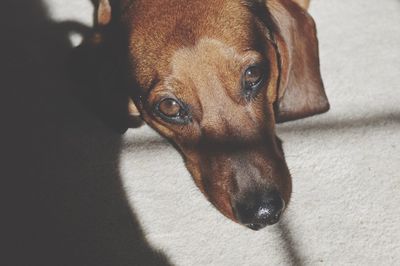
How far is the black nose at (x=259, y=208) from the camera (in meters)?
1.76

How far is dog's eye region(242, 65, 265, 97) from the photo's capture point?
181cm

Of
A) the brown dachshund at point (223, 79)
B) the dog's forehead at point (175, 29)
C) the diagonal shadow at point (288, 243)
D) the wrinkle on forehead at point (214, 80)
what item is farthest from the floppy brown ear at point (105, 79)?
the diagonal shadow at point (288, 243)

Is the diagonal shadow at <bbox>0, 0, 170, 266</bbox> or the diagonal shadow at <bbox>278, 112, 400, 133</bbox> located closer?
the diagonal shadow at <bbox>0, 0, 170, 266</bbox>

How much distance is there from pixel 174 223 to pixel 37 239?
57cm

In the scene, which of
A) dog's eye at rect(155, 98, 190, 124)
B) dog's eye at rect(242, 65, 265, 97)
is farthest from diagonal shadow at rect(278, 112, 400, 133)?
dog's eye at rect(155, 98, 190, 124)

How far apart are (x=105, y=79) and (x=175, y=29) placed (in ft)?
1.80

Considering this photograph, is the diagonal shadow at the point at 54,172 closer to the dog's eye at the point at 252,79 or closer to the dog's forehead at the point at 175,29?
the dog's forehead at the point at 175,29

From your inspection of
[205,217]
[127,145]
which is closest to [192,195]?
[205,217]

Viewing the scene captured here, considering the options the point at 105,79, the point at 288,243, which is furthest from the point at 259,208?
the point at 105,79

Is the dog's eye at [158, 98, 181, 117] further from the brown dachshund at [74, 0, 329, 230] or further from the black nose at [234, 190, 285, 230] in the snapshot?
the black nose at [234, 190, 285, 230]

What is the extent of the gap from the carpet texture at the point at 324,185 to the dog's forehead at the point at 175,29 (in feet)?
1.68

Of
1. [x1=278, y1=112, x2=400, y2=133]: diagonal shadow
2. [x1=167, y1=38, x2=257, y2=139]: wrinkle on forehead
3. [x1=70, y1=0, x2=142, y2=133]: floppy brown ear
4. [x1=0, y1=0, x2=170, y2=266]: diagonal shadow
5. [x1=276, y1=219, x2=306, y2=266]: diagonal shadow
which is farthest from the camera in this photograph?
[x1=278, y1=112, x2=400, y2=133]: diagonal shadow

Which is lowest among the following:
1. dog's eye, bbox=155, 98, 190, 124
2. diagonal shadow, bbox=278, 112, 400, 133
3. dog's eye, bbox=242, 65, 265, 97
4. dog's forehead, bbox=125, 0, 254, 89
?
diagonal shadow, bbox=278, 112, 400, 133

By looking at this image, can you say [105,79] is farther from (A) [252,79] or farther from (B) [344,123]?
(B) [344,123]
